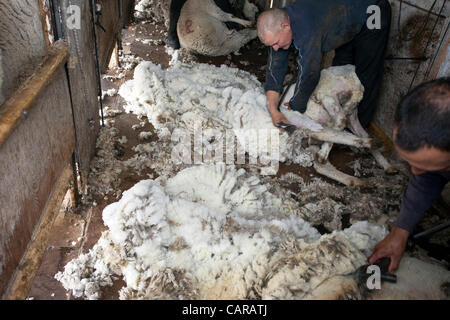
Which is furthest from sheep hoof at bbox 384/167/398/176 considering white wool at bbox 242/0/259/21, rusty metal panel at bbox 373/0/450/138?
white wool at bbox 242/0/259/21

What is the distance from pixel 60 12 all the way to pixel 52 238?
1484 millimetres

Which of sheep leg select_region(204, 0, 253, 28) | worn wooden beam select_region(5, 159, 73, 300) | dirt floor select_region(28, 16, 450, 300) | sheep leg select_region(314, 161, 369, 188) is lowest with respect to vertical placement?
dirt floor select_region(28, 16, 450, 300)

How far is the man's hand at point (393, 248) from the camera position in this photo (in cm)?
186

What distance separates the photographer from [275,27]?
124 inches

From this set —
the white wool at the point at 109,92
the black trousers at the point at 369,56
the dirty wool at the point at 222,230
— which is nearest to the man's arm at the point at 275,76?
the dirty wool at the point at 222,230

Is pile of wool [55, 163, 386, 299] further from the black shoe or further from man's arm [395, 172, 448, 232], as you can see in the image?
the black shoe

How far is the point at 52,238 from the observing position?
8.11 feet

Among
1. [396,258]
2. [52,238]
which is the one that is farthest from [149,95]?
[396,258]

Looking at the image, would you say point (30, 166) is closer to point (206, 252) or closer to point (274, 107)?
point (206, 252)

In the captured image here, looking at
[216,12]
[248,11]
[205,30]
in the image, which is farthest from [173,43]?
[248,11]

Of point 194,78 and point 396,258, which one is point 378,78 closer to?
point 194,78

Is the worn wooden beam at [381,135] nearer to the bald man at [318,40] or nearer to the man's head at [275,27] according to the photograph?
the bald man at [318,40]

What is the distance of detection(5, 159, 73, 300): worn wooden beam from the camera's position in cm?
177

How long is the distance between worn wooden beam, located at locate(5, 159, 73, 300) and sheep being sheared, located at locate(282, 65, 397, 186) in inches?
82.8
